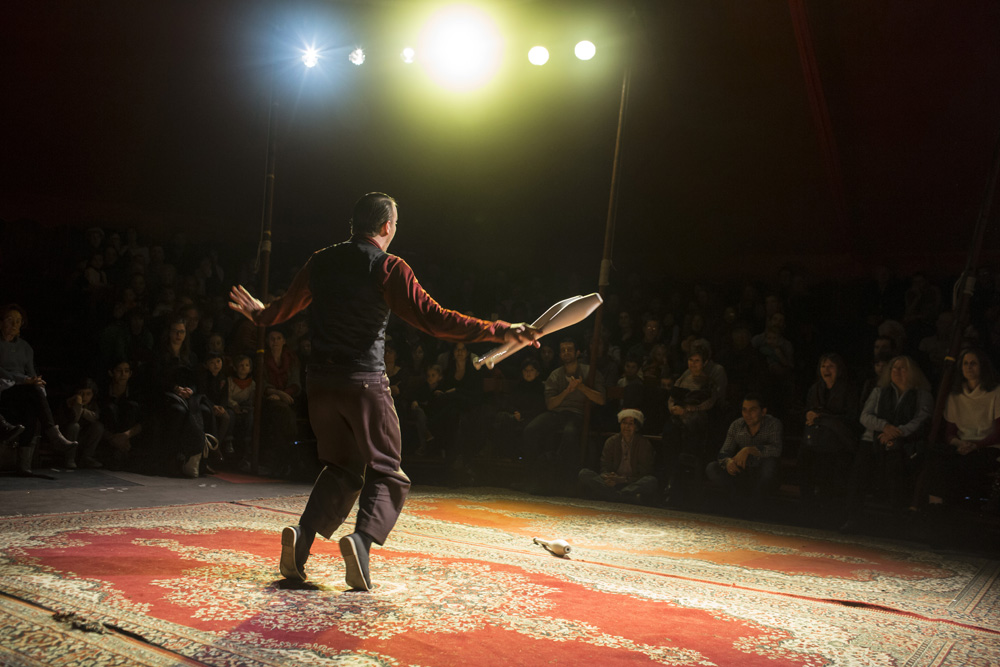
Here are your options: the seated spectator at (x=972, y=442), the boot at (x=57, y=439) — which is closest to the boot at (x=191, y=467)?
the boot at (x=57, y=439)

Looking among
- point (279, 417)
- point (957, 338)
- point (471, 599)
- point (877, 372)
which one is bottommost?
point (471, 599)

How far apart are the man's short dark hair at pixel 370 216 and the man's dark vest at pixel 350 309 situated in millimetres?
87

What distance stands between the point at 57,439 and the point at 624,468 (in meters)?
4.62

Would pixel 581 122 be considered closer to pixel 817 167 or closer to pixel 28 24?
pixel 817 167

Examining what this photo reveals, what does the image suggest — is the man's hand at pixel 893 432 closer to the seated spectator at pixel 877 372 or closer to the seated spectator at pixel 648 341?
the seated spectator at pixel 877 372

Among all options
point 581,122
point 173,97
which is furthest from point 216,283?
point 581,122

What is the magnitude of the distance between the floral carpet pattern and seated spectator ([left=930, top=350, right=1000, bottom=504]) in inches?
36.5

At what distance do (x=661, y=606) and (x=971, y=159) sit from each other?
769 centimetres

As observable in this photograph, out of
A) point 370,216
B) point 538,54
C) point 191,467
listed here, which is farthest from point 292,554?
point 538,54

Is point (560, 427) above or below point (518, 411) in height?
below

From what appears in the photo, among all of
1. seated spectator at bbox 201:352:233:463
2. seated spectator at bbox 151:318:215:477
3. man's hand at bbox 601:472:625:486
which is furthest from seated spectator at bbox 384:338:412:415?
man's hand at bbox 601:472:625:486

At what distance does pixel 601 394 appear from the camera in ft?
24.1

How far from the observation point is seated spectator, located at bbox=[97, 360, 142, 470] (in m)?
6.97

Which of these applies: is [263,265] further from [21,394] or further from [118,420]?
[21,394]
